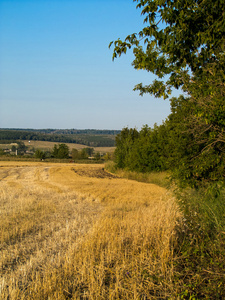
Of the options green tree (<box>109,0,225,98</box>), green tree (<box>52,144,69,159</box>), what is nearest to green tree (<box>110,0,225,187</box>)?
green tree (<box>109,0,225,98</box>)

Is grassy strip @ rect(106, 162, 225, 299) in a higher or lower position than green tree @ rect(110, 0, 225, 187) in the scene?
lower

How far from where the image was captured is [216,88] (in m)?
6.90

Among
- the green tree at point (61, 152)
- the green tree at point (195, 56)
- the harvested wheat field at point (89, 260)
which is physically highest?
the green tree at point (195, 56)

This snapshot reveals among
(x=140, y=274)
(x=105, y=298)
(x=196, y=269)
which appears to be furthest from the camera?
(x=196, y=269)

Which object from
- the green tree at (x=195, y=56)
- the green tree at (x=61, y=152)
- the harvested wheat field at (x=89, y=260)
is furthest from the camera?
the green tree at (x=61, y=152)

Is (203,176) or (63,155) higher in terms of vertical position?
(203,176)

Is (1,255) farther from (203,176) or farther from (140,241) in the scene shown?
(203,176)

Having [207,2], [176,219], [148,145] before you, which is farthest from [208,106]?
[148,145]

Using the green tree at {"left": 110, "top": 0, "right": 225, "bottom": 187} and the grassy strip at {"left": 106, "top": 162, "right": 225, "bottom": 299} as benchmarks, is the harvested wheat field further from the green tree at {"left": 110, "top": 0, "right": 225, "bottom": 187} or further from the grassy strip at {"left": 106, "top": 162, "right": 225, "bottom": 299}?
the green tree at {"left": 110, "top": 0, "right": 225, "bottom": 187}

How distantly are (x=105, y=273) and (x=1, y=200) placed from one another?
10385 millimetres

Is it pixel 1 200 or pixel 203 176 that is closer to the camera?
pixel 203 176

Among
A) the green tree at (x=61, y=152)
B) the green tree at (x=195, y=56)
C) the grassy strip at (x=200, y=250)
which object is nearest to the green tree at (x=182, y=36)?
the green tree at (x=195, y=56)

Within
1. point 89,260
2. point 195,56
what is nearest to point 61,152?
point 195,56

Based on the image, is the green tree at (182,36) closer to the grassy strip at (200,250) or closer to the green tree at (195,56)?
the green tree at (195,56)
